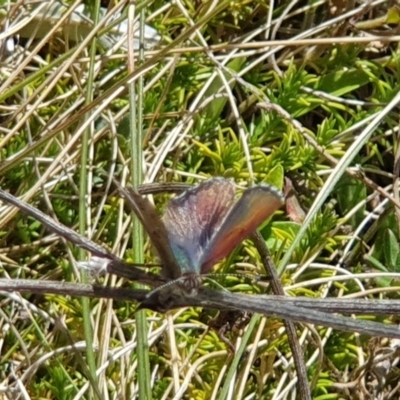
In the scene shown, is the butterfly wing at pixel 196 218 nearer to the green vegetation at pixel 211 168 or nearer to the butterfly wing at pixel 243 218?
the butterfly wing at pixel 243 218

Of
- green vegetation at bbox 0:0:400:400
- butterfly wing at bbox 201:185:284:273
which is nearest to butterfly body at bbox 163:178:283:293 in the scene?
butterfly wing at bbox 201:185:284:273

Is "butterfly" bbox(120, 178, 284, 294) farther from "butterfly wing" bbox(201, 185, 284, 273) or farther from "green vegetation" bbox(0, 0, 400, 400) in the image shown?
"green vegetation" bbox(0, 0, 400, 400)

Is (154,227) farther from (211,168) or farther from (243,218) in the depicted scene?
(211,168)

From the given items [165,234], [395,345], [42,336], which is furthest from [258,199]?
[395,345]

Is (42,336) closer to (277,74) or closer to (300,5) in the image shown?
(277,74)

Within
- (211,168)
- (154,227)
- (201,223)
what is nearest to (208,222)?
(201,223)

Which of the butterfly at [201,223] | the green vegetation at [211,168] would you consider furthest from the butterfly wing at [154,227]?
the green vegetation at [211,168]

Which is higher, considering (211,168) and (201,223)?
(201,223)
